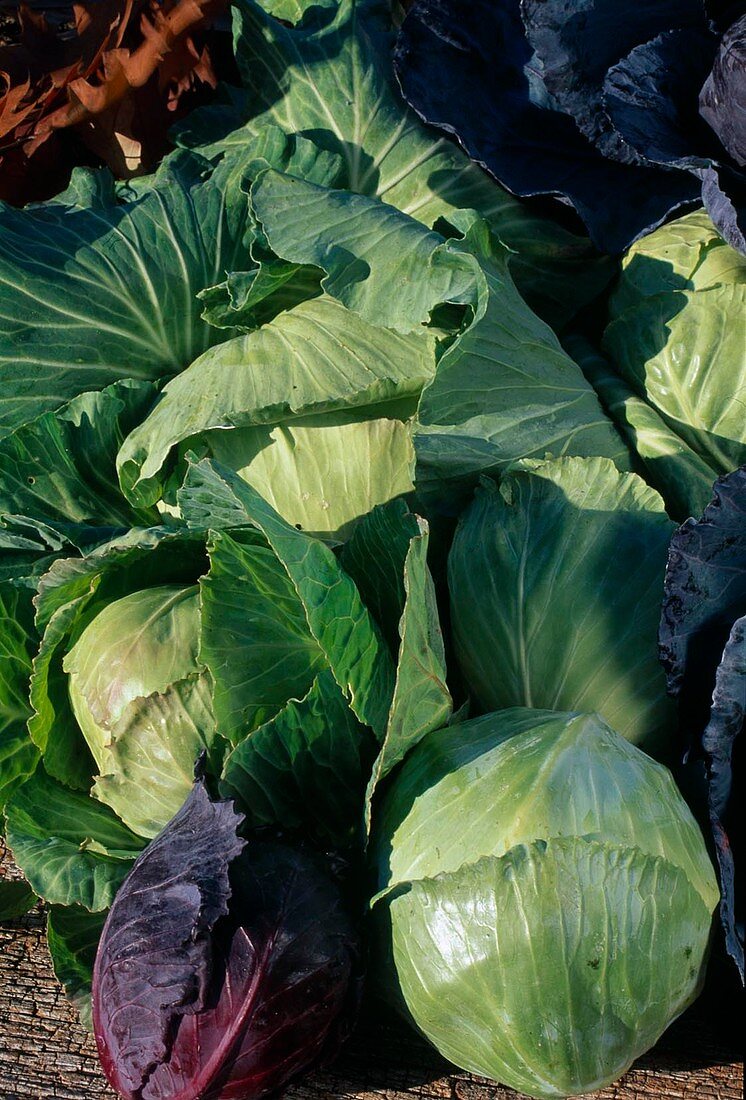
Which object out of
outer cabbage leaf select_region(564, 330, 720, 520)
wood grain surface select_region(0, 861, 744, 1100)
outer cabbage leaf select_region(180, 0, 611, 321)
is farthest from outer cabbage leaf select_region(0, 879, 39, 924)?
outer cabbage leaf select_region(180, 0, 611, 321)

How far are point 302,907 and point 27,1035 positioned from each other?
53 cm

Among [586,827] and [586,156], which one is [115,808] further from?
[586,156]

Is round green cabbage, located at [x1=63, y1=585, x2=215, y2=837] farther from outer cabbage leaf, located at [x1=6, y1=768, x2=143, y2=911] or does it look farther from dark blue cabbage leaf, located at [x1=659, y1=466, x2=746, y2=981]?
dark blue cabbage leaf, located at [x1=659, y1=466, x2=746, y2=981]

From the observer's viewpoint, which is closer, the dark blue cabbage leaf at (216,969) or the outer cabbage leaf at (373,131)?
the dark blue cabbage leaf at (216,969)

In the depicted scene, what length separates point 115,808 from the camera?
63.9 inches

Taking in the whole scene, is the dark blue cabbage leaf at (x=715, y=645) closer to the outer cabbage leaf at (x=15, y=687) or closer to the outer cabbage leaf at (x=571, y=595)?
the outer cabbage leaf at (x=571, y=595)

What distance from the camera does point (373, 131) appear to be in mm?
2012

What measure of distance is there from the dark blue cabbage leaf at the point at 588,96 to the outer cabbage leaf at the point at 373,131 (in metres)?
0.07

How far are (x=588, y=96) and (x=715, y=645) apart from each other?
106 cm

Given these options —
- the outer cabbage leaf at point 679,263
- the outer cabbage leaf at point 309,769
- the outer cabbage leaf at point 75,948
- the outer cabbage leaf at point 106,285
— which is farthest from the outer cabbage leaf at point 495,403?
the outer cabbage leaf at point 75,948

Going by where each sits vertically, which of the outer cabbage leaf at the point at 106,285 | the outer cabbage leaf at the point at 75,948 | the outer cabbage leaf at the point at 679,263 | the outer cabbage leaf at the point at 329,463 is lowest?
the outer cabbage leaf at the point at 75,948

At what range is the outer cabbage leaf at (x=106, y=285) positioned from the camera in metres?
1.85

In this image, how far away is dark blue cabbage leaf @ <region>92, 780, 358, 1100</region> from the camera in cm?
127

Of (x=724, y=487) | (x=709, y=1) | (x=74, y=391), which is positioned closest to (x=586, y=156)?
(x=709, y=1)
